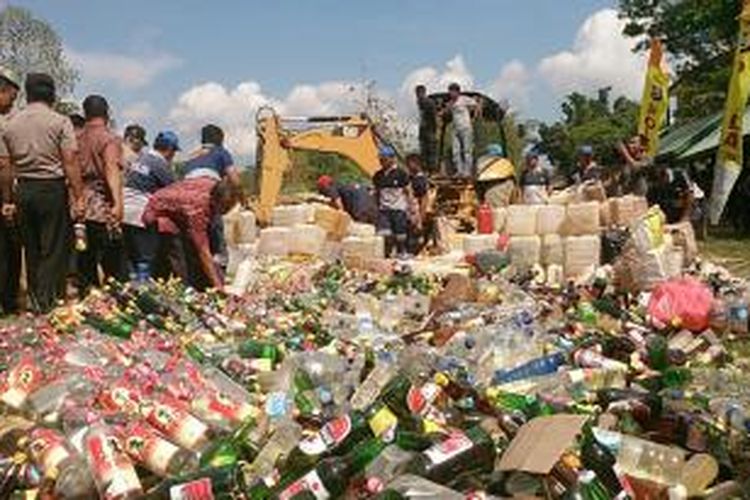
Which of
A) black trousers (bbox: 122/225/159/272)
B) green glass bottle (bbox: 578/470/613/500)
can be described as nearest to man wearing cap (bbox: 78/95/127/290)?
black trousers (bbox: 122/225/159/272)

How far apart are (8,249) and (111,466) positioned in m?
4.73

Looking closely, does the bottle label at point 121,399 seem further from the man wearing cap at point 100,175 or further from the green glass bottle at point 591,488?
the man wearing cap at point 100,175

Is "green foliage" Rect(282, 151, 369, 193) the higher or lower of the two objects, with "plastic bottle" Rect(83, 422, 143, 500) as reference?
higher

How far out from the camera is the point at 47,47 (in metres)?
42.3

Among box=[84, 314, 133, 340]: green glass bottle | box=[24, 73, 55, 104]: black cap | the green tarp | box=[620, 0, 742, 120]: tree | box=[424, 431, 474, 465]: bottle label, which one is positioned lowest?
box=[424, 431, 474, 465]: bottle label

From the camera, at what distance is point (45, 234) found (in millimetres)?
7730

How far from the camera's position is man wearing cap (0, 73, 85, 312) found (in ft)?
24.9

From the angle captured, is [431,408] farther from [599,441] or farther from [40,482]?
[40,482]

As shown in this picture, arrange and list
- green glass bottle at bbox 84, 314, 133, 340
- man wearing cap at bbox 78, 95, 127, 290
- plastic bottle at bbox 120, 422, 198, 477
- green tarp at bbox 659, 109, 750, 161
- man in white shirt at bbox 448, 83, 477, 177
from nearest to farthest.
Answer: plastic bottle at bbox 120, 422, 198, 477
green glass bottle at bbox 84, 314, 133, 340
man wearing cap at bbox 78, 95, 127, 290
man in white shirt at bbox 448, 83, 477, 177
green tarp at bbox 659, 109, 750, 161

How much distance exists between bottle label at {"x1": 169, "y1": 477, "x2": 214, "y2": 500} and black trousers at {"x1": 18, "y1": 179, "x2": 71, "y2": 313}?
4.33 m

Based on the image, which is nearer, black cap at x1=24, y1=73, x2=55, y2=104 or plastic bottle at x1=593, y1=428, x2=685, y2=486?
plastic bottle at x1=593, y1=428, x2=685, y2=486

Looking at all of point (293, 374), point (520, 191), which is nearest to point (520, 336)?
point (293, 374)

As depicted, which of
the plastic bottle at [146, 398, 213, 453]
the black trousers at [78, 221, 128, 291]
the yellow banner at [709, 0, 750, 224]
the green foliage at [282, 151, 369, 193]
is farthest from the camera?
the green foliage at [282, 151, 369, 193]

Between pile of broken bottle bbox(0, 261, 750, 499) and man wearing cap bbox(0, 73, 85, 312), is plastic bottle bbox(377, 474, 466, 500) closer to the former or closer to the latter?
pile of broken bottle bbox(0, 261, 750, 499)
